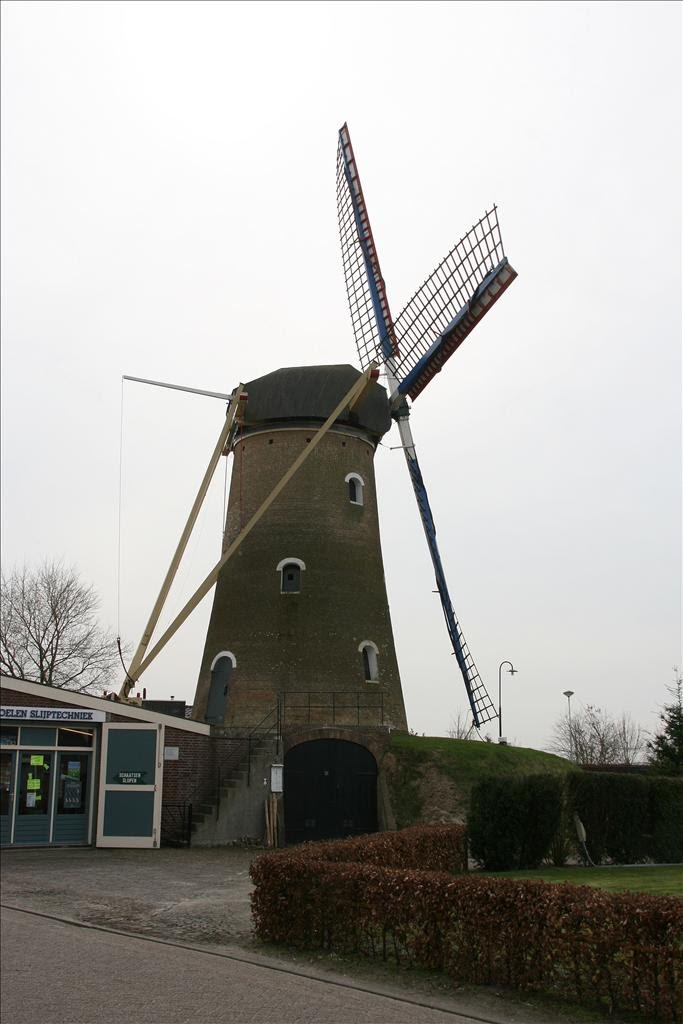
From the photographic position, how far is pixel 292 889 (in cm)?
1105

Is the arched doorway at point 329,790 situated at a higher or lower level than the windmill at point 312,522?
lower

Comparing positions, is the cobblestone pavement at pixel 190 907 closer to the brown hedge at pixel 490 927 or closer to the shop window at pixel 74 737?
the brown hedge at pixel 490 927

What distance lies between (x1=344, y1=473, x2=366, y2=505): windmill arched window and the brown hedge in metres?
16.3

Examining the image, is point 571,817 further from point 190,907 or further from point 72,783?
point 72,783

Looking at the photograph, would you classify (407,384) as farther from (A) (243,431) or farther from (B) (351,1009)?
(B) (351,1009)

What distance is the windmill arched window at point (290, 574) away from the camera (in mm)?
26109

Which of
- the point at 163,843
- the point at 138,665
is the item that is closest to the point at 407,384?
the point at 138,665

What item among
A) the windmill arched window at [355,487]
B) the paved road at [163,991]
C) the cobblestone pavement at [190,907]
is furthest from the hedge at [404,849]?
the windmill arched window at [355,487]

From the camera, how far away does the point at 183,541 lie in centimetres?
2470

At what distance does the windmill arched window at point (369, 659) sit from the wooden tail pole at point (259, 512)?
13.9 feet

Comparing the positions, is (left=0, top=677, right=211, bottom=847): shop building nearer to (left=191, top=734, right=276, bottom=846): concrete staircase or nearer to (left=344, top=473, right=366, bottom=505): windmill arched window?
(left=191, top=734, right=276, bottom=846): concrete staircase

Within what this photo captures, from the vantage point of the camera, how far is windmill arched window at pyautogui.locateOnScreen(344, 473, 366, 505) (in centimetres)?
2753

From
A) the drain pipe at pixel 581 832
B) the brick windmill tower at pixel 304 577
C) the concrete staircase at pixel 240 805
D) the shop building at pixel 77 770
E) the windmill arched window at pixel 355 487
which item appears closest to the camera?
the drain pipe at pixel 581 832

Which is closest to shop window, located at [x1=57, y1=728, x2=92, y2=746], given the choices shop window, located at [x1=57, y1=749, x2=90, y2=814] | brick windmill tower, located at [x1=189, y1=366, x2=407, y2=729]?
shop window, located at [x1=57, y1=749, x2=90, y2=814]
